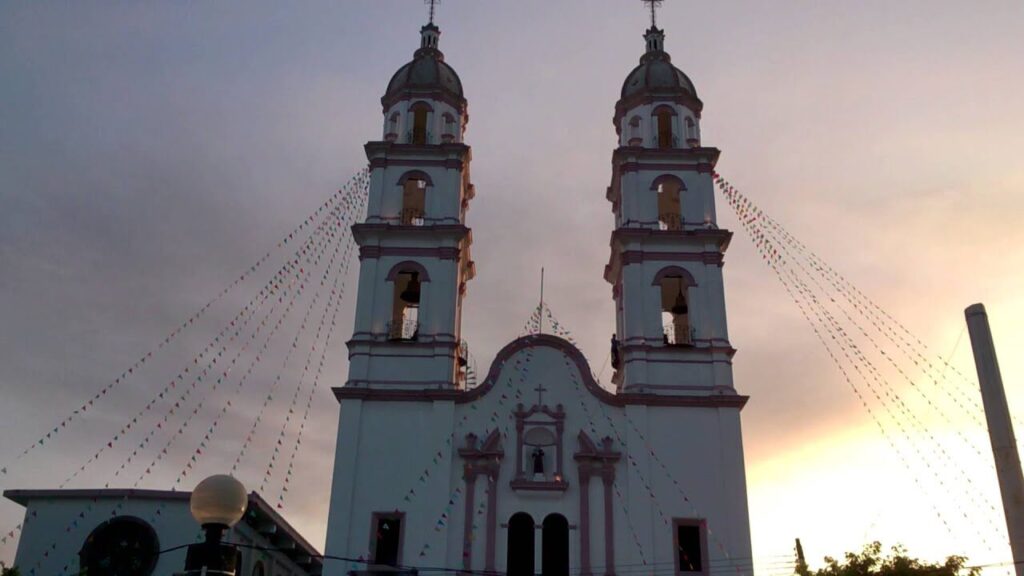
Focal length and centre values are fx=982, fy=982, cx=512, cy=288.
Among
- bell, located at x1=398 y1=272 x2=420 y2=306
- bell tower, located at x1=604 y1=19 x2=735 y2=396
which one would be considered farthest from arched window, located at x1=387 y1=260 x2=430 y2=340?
bell tower, located at x1=604 y1=19 x2=735 y2=396

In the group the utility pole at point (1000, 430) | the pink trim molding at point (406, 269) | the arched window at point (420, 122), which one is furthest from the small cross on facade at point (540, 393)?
the utility pole at point (1000, 430)

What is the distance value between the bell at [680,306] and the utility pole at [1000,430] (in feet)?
40.7

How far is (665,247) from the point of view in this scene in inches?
1271

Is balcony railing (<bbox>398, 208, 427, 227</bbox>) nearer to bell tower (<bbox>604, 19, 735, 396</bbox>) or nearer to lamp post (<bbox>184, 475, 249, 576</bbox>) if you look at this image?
bell tower (<bbox>604, 19, 735, 396</bbox>)

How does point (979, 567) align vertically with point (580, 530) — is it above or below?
below

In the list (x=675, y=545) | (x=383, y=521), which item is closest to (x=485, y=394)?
(x=383, y=521)

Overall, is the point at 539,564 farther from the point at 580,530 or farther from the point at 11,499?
the point at 11,499

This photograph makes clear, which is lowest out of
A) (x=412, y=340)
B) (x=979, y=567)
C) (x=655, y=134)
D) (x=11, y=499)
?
(x=979, y=567)

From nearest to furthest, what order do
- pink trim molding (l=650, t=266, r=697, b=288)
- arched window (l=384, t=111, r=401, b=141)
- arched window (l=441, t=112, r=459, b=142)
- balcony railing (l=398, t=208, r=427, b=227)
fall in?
pink trim molding (l=650, t=266, r=697, b=288) < balcony railing (l=398, t=208, r=427, b=227) < arched window (l=441, t=112, r=459, b=142) < arched window (l=384, t=111, r=401, b=141)

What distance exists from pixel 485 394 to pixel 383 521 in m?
4.89

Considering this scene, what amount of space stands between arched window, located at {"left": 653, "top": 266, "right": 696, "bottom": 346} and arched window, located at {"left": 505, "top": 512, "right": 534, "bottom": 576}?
735 centimetres

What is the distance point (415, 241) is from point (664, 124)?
10.1 meters

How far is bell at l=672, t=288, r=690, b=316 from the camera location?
32469 millimetres

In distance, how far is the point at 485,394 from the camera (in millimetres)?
30172
